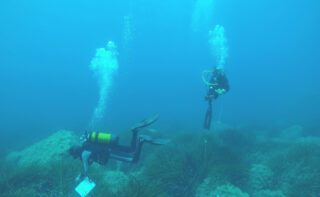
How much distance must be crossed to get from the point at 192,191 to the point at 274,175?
2.35 metres

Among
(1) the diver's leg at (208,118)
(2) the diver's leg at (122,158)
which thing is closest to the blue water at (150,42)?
(1) the diver's leg at (208,118)

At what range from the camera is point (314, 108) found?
2452 cm

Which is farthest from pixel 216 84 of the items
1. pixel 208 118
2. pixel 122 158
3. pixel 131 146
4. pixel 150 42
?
pixel 150 42

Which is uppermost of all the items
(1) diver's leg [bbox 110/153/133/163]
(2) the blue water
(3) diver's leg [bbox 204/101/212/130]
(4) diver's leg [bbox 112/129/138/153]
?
(2) the blue water

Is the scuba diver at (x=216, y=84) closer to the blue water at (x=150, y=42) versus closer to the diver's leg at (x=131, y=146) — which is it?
the diver's leg at (x=131, y=146)

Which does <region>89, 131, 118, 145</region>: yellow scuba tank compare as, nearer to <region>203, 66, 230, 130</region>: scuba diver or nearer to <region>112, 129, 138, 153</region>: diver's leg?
<region>112, 129, 138, 153</region>: diver's leg

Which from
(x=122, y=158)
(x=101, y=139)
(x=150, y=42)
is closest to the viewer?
(x=101, y=139)

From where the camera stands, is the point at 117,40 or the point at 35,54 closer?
the point at 117,40

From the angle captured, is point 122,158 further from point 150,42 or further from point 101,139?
point 150,42

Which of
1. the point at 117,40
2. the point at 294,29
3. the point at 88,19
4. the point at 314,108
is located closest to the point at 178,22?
the point at 117,40

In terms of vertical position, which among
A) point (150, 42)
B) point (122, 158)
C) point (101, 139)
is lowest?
point (122, 158)

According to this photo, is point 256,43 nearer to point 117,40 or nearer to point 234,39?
point 234,39

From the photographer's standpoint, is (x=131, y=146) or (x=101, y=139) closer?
(x=101, y=139)

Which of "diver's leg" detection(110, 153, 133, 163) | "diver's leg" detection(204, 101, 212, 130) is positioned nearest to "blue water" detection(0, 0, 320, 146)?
"diver's leg" detection(204, 101, 212, 130)
